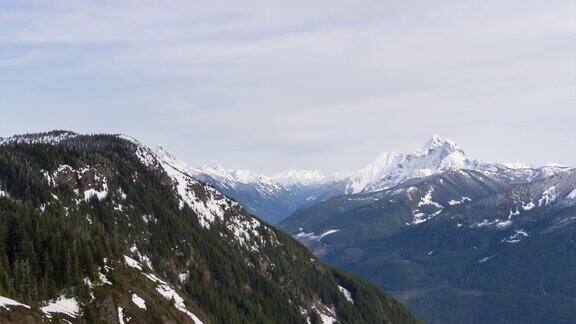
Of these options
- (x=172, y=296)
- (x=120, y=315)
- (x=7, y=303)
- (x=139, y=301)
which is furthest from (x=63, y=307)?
(x=172, y=296)

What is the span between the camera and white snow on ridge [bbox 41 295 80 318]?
115 metres

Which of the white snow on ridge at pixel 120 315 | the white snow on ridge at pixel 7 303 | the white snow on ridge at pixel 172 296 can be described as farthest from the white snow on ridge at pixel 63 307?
the white snow on ridge at pixel 172 296

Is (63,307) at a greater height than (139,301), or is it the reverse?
(139,301)

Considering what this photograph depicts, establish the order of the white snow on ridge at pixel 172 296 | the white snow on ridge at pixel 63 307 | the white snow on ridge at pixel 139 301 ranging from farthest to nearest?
1. the white snow on ridge at pixel 172 296
2. the white snow on ridge at pixel 139 301
3. the white snow on ridge at pixel 63 307

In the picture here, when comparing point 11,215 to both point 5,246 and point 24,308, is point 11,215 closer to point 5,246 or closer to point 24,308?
point 5,246

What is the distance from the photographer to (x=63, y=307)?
119m

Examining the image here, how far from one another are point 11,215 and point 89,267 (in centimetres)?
2682

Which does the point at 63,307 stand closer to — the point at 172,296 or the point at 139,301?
the point at 139,301

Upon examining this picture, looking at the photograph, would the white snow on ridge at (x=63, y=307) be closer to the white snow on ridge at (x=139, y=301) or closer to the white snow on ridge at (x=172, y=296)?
the white snow on ridge at (x=139, y=301)

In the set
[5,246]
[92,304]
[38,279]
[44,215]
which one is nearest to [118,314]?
[92,304]

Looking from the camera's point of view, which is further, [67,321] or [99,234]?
[99,234]

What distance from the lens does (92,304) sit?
124 metres

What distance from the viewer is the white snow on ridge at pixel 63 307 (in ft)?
376

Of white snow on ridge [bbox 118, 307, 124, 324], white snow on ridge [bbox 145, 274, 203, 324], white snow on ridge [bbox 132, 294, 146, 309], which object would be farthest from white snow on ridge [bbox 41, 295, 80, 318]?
white snow on ridge [bbox 145, 274, 203, 324]
